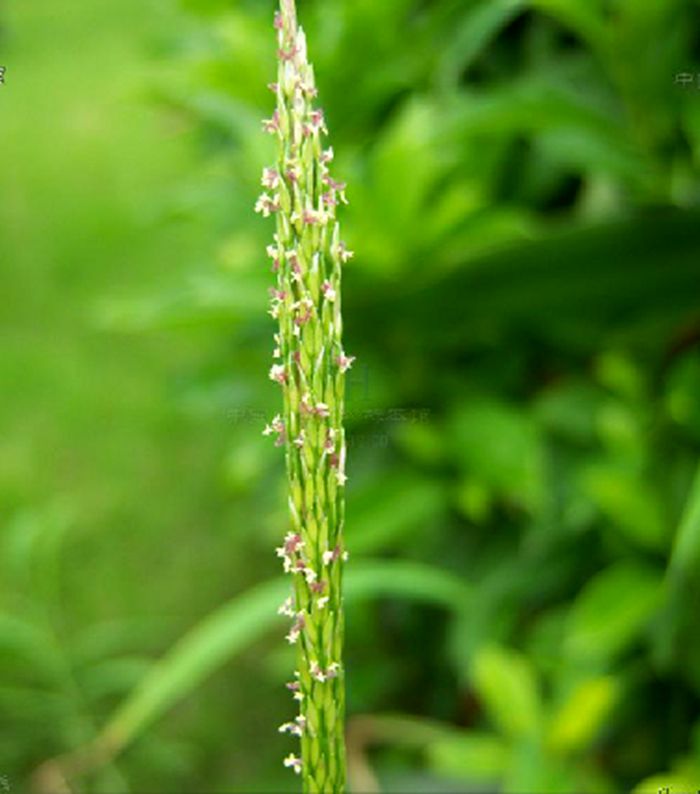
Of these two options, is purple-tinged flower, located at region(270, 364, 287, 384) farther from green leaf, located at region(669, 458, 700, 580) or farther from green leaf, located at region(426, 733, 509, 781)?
green leaf, located at region(426, 733, 509, 781)

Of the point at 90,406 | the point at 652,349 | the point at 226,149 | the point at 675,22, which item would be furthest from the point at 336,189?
the point at 90,406

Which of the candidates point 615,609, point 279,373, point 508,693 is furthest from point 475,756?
point 279,373

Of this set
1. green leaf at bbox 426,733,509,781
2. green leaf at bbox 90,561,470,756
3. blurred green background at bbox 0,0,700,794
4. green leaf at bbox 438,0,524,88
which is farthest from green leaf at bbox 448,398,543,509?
green leaf at bbox 438,0,524,88

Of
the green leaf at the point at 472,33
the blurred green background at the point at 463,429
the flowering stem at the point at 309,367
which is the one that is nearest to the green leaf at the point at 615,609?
the blurred green background at the point at 463,429

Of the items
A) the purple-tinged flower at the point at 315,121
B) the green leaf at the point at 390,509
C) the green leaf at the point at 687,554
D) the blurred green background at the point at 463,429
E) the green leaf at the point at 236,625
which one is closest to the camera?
the purple-tinged flower at the point at 315,121

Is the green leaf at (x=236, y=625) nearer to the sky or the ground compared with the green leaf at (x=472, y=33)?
nearer to the ground

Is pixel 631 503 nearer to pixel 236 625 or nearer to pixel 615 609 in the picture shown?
pixel 615 609

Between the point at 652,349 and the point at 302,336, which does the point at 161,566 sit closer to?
the point at 652,349

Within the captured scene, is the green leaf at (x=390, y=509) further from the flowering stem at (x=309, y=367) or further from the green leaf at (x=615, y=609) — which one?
the flowering stem at (x=309, y=367)
